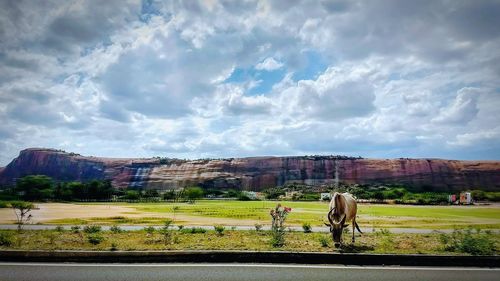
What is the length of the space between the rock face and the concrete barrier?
134428 mm

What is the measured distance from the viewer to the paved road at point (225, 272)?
315 inches

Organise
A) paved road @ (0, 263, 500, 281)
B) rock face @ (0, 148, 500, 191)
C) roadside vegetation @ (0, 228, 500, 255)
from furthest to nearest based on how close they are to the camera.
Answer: rock face @ (0, 148, 500, 191) < roadside vegetation @ (0, 228, 500, 255) < paved road @ (0, 263, 500, 281)

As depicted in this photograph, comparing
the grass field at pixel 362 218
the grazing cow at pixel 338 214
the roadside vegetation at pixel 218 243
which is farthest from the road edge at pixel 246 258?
the grass field at pixel 362 218

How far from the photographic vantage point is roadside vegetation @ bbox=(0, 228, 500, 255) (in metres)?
11.9

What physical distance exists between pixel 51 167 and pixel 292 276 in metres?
207

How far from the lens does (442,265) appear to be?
9633 mm

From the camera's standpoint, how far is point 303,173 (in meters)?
151

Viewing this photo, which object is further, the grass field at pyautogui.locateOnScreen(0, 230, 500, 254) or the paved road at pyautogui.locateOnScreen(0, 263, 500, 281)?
the grass field at pyautogui.locateOnScreen(0, 230, 500, 254)

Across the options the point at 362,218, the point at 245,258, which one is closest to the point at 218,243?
the point at 245,258

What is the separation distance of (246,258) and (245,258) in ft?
0.09

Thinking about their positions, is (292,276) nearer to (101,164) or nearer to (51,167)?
(101,164)

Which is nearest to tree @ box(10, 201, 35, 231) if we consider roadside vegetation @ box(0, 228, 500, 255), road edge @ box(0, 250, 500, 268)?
roadside vegetation @ box(0, 228, 500, 255)

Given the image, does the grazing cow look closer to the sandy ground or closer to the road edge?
the road edge

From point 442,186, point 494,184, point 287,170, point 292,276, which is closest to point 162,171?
point 287,170
